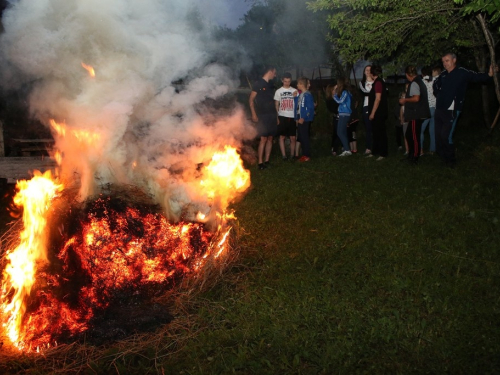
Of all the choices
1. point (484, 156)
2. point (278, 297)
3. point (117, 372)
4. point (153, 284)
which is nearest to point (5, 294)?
point (153, 284)

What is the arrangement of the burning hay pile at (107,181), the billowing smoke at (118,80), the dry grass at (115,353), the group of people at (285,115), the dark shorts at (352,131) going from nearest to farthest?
1. the dry grass at (115,353)
2. the burning hay pile at (107,181)
3. the billowing smoke at (118,80)
4. the group of people at (285,115)
5. the dark shorts at (352,131)

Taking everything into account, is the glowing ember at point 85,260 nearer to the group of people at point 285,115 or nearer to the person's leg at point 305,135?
the group of people at point 285,115

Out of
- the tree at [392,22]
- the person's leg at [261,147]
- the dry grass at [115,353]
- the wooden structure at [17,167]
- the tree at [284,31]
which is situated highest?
the tree at [284,31]

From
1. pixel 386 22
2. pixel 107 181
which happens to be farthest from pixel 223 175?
pixel 386 22

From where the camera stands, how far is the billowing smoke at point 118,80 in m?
4.93

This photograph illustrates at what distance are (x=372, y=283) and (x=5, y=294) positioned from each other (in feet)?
12.9

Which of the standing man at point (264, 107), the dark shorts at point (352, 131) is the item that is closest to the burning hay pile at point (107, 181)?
the standing man at point (264, 107)

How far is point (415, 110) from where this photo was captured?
935 cm

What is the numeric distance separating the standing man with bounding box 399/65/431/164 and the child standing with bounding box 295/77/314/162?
7.61ft

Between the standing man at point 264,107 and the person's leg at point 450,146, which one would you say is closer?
the person's leg at point 450,146

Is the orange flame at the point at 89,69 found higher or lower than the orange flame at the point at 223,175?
higher

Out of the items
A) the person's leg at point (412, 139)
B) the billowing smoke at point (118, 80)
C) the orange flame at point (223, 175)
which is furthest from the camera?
the person's leg at point (412, 139)

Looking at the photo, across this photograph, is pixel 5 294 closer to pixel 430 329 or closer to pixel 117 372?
pixel 117 372

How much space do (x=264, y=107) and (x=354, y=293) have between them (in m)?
6.42
